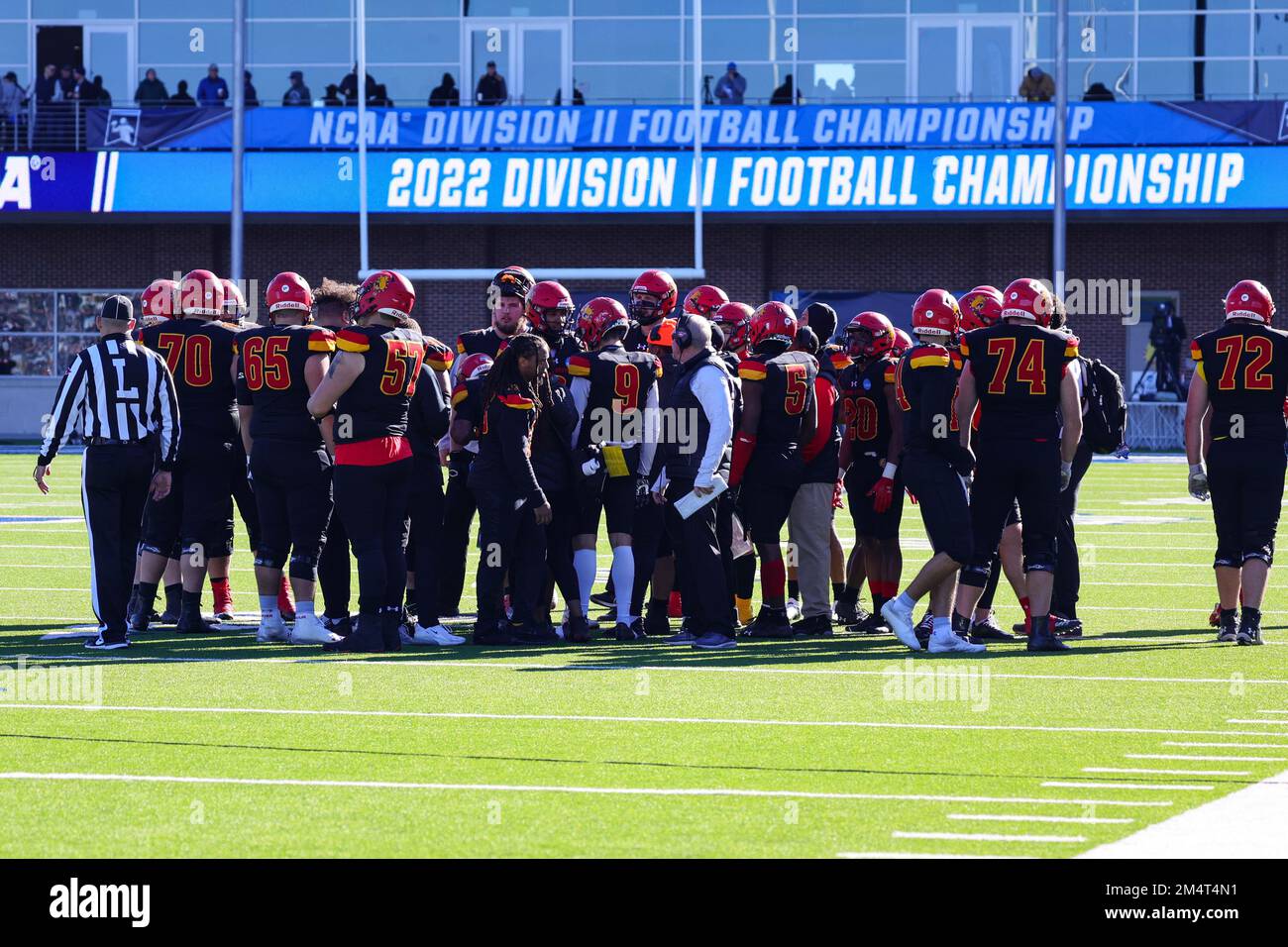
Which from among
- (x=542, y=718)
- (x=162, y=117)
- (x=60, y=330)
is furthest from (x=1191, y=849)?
(x=60, y=330)

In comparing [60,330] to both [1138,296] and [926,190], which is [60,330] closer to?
[926,190]

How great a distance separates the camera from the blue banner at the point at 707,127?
33.7 m

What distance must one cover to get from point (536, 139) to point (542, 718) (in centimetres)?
2736

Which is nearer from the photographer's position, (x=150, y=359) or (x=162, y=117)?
(x=150, y=359)

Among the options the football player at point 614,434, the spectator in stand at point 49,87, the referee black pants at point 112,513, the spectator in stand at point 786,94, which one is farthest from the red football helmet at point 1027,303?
the spectator in stand at point 49,87

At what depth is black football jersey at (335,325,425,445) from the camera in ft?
33.3

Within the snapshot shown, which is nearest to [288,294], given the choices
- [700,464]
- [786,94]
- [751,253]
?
[700,464]

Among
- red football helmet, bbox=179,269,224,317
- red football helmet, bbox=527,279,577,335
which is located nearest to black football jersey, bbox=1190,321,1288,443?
red football helmet, bbox=527,279,577,335

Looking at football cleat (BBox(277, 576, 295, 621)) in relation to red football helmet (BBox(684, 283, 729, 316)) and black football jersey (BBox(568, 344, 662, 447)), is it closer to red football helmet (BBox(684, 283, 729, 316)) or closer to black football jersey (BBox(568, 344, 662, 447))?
black football jersey (BBox(568, 344, 662, 447))

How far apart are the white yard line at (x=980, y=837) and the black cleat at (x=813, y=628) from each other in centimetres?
543

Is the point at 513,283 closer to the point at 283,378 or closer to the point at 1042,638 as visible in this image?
the point at 283,378

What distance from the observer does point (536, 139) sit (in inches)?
1367

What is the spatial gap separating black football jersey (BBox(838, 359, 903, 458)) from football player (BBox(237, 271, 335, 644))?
3107 mm

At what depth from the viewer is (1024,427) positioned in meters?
10.4
